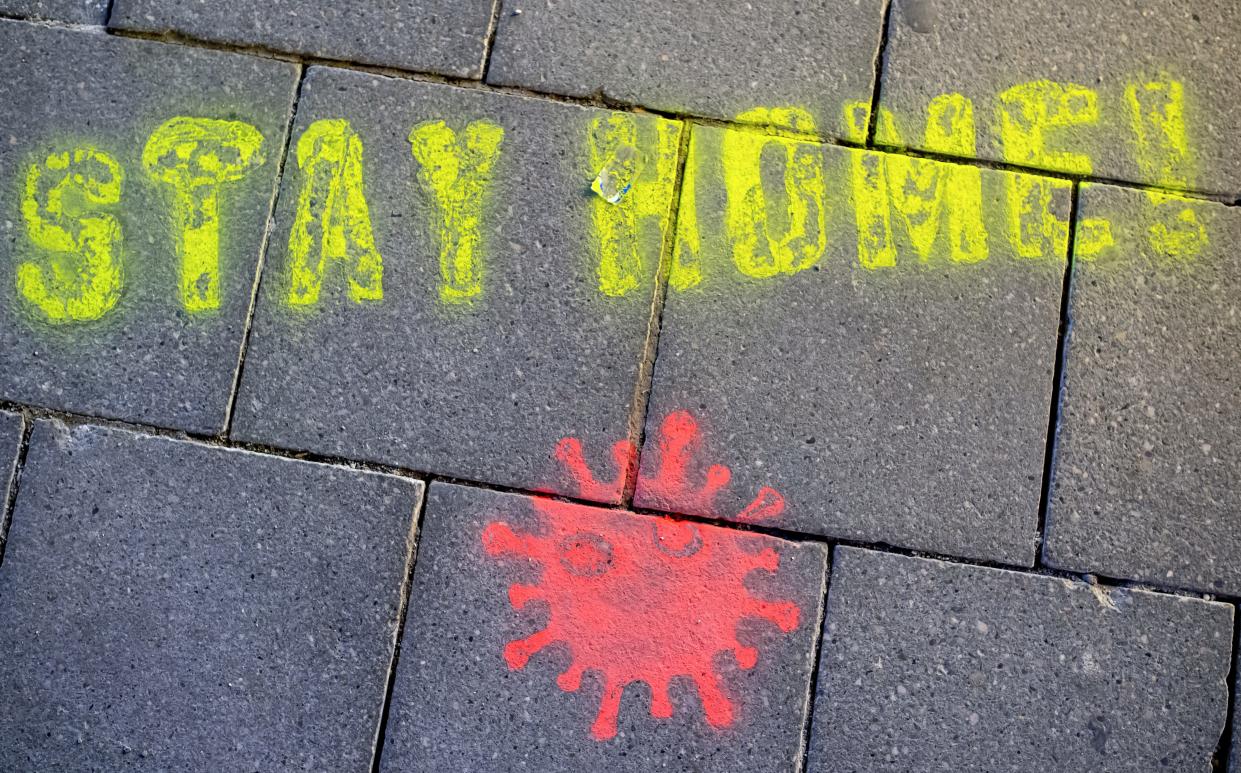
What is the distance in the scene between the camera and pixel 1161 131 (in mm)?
2473

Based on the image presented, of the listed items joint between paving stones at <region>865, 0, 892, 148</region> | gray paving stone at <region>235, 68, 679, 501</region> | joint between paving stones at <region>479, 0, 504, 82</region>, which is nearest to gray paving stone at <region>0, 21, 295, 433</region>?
gray paving stone at <region>235, 68, 679, 501</region>

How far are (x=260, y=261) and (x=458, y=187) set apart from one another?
1.80ft

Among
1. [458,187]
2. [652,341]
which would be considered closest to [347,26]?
[458,187]

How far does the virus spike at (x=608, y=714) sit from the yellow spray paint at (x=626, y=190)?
3.29ft

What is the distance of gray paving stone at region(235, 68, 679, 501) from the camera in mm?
2355

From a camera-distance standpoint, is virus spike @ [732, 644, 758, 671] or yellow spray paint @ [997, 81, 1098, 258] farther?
yellow spray paint @ [997, 81, 1098, 258]

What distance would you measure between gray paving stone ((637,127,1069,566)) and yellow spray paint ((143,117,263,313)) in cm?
118

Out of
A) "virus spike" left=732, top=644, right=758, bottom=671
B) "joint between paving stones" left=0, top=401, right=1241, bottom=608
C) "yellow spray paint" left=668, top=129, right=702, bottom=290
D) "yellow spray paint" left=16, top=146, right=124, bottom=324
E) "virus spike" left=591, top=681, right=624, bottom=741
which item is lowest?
"virus spike" left=591, top=681, right=624, bottom=741

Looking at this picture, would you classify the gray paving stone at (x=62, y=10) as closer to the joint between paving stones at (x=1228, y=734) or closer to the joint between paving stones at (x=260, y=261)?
the joint between paving stones at (x=260, y=261)

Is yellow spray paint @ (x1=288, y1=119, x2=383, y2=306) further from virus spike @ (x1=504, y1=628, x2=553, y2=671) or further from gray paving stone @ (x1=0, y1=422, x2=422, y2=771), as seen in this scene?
virus spike @ (x1=504, y1=628, x2=553, y2=671)

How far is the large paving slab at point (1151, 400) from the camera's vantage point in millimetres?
2357

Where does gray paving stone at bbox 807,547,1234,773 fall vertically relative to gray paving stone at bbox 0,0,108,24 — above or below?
below

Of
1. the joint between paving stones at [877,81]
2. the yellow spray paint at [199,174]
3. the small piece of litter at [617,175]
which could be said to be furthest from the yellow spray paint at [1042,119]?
the yellow spray paint at [199,174]

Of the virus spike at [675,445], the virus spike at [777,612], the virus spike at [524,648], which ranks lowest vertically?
the virus spike at [524,648]
